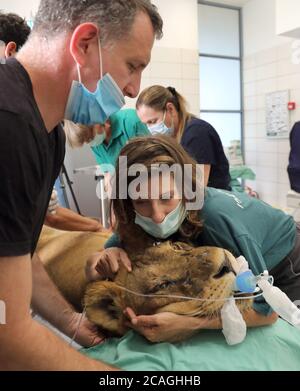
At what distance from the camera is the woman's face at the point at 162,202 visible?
3.54ft

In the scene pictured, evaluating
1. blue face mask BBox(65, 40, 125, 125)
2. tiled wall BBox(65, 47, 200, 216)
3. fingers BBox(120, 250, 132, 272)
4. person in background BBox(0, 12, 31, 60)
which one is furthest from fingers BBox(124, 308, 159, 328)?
tiled wall BBox(65, 47, 200, 216)

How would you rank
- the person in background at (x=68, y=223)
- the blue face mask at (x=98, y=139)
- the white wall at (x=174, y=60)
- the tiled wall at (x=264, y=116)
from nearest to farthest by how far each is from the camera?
the person in background at (x=68, y=223), the blue face mask at (x=98, y=139), the white wall at (x=174, y=60), the tiled wall at (x=264, y=116)

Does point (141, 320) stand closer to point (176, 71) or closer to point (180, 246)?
point (180, 246)

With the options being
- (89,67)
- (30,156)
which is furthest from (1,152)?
(89,67)

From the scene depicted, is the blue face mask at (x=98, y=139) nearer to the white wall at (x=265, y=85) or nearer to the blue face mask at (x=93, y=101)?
the blue face mask at (x=93, y=101)

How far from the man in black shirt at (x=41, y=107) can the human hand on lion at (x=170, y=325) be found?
0.24 m

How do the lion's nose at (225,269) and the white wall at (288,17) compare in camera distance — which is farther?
the white wall at (288,17)

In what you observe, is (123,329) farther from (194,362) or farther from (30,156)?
(30,156)

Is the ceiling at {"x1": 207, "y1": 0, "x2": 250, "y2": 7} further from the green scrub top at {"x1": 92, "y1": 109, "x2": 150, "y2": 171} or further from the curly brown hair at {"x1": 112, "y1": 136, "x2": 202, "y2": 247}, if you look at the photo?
the curly brown hair at {"x1": 112, "y1": 136, "x2": 202, "y2": 247}

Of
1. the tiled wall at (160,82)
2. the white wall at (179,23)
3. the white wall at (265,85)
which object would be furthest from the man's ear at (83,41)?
the white wall at (265,85)

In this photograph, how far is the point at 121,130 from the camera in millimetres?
1788

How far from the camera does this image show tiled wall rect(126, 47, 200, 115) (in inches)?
135

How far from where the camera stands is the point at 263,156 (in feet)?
13.7
